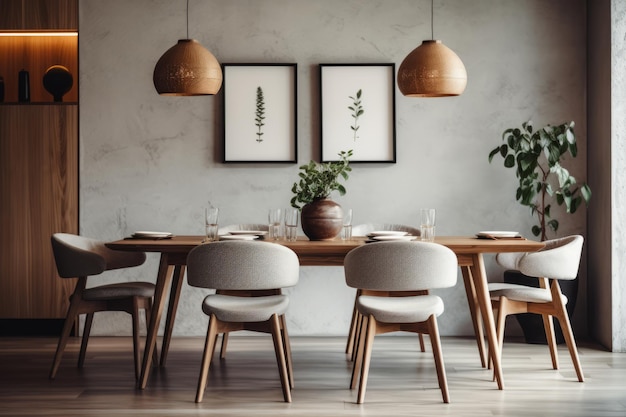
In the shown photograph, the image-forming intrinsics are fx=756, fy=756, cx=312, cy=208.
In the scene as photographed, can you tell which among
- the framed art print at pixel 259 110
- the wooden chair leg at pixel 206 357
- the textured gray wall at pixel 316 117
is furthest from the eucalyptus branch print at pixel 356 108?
the wooden chair leg at pixel 206 357

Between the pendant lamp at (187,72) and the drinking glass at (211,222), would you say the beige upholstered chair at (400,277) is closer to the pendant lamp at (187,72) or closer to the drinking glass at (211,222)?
the drinking glass at (211,222)

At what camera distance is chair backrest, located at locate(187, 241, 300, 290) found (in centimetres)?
359

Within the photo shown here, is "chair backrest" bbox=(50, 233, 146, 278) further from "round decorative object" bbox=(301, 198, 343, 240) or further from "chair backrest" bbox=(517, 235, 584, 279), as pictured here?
"chair backrest" bbox=(517, 235, 584, 279)

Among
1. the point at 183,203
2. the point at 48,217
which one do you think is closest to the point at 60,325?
the point at 48,217

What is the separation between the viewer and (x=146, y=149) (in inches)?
219

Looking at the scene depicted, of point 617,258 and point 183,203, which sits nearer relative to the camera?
point 617,258

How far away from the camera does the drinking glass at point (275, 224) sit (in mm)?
4252

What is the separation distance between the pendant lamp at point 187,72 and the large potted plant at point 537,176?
7.04 ft

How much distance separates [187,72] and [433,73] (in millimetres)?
1285

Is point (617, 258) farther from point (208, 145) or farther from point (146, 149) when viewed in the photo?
point (146, 149)

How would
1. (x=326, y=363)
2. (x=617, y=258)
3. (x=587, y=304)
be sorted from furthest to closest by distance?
(x=587, y=304), (x=617, y=258), (x=326, y=363)

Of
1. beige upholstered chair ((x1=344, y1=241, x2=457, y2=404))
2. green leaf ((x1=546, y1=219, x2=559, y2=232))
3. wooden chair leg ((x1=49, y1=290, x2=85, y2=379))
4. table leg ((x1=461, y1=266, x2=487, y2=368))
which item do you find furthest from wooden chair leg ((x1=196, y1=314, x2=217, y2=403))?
green leaf ((x1=546, y1=219, x2=559, y2=232))

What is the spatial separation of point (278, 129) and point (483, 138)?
150 cm

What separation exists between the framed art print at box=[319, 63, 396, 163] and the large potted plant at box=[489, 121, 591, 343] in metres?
0.81
